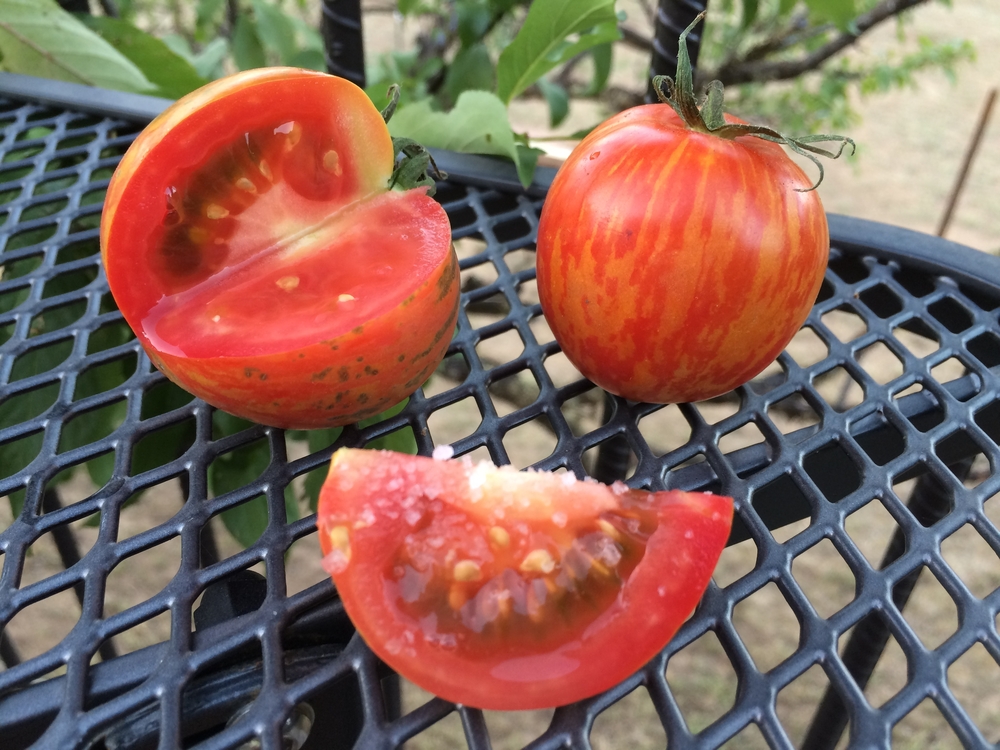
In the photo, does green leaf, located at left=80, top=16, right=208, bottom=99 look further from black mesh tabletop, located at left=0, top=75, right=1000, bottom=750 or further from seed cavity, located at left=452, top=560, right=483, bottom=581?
seed cavity, located at left=452, top=560, right=483, bottom=581

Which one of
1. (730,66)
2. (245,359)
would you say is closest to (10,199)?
(245,359)

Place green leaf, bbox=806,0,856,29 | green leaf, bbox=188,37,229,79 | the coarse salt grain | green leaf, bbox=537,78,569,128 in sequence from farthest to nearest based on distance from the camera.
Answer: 1. green leaf, bbox=537,78,569,128
2. green leaf, bbox=188,37,229,79
3. green leaf, bbox=806,0,856,29
4. the coarse salt grain

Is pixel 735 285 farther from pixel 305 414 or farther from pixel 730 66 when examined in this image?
pixel 730 66

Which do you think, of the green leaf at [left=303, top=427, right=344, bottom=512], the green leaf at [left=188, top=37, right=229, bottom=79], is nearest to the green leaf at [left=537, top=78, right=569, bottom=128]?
the green leaf at [left=188, top=37, right=229, bottom=79]

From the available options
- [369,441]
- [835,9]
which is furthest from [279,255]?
[835,9]

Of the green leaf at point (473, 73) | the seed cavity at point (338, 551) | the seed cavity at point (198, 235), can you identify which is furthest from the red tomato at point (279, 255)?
the green leaf at point (473, 73)

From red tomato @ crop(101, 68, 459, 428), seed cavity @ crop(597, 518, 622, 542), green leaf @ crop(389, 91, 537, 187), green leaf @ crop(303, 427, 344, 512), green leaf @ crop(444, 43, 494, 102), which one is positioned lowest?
green leaf @ crop(303, 427, 344, 512)

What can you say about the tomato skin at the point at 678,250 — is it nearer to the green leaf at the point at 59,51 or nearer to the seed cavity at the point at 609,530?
the seed cavity at the point at 609,530
